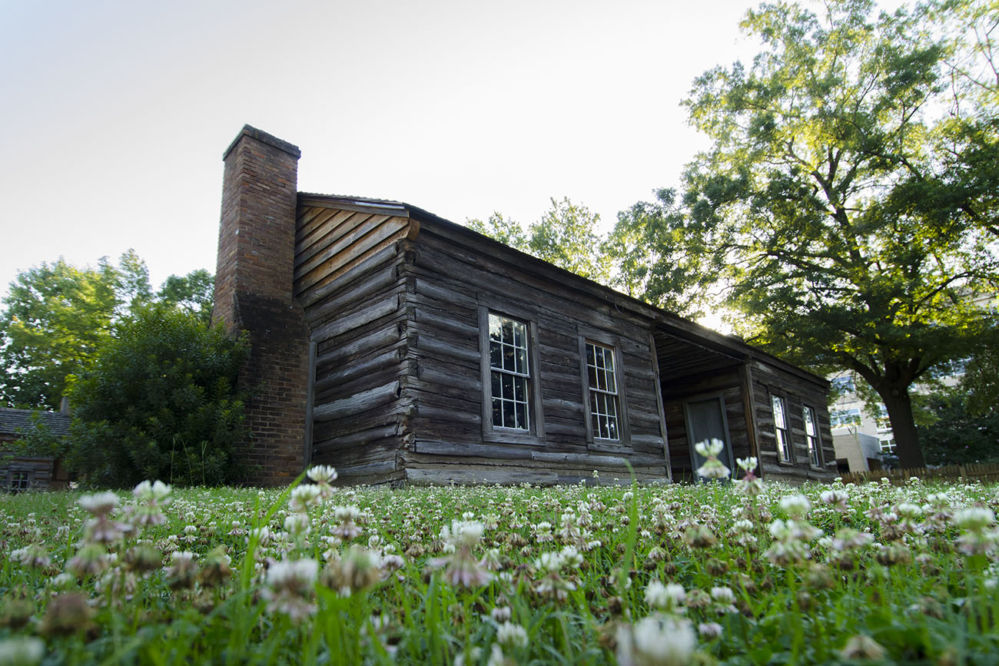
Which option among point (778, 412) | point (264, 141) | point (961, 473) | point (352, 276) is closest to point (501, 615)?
point (352, 276)

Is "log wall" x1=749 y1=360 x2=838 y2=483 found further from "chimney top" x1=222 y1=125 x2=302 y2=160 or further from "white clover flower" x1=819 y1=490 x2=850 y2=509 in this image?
"white clover flower" x1=819 y1=490 x2=850 y2=509

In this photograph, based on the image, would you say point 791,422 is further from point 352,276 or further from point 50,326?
point 50,326

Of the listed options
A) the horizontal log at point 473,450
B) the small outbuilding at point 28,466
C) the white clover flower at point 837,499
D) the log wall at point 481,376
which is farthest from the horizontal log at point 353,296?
the small outbuilding at point 28,466

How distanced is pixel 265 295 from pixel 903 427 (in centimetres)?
2428

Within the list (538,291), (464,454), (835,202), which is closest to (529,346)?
(538,291)

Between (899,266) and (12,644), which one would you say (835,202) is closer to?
(899,266)

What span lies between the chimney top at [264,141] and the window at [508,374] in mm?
6151

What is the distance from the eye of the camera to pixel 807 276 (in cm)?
2278

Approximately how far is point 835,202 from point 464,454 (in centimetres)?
2264

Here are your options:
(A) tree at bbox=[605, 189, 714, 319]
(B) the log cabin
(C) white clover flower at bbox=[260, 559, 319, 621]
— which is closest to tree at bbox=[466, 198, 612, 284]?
(A) tree at bbox=[605, 189, 714, 319]

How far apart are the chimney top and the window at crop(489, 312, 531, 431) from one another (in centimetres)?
615

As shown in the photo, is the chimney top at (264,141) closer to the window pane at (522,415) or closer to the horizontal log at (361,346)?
the horizontal log at (361,346)

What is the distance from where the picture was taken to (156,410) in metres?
9.09

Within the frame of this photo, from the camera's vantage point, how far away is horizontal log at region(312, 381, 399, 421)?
880 cm
